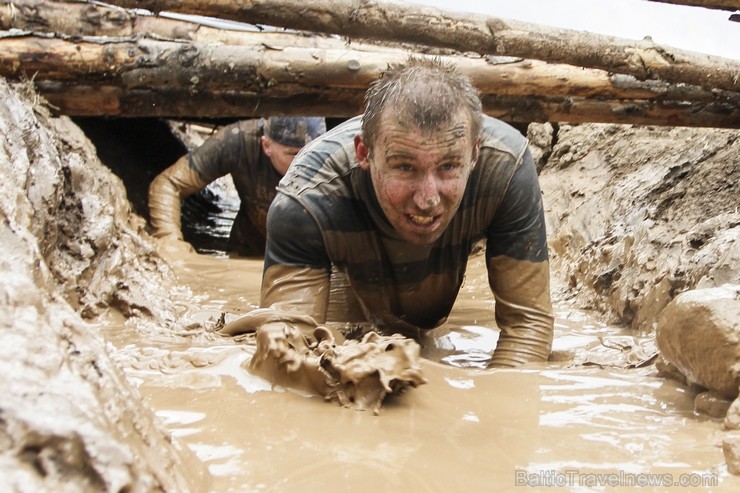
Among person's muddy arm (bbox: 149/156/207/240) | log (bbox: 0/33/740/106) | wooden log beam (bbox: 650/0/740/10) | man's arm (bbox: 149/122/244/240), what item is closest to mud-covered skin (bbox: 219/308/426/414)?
log (bbox: 0/33/740/106)

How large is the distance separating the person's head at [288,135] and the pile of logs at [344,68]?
174 cm

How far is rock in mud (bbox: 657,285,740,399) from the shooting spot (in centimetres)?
204

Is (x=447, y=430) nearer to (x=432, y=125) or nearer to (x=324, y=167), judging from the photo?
(x=432, y=125)

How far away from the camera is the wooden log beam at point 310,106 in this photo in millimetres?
3871

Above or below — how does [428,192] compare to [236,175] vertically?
above

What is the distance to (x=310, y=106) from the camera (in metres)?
4.03

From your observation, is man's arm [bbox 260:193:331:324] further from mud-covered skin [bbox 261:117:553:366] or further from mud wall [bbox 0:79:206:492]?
mud wall [bbox 0:79:206:492]

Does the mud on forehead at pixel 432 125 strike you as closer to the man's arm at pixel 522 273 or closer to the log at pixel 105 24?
the man's arm at pixel 522 273

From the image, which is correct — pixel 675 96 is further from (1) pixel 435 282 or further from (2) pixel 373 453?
(2) pixel 373 453

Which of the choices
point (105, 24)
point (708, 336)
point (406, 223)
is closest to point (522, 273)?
point (406, 223)

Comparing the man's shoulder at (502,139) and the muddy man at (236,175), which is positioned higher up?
the man's shoulder at (502,139)

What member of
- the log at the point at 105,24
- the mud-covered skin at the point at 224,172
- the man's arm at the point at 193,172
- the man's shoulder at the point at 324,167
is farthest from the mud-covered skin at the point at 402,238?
the man's arm at the point at 193,172

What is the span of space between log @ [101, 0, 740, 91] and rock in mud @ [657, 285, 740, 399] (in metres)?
1.95

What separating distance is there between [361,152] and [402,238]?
0.41 m
